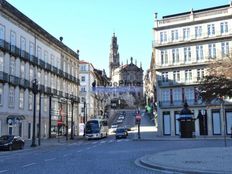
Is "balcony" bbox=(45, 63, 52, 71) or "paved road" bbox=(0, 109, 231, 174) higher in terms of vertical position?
"balcony" bbox=(45, 63, 52, 71)

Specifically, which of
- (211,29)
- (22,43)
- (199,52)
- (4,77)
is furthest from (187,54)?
(4,77)

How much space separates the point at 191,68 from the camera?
68.0m

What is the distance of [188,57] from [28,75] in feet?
87.8

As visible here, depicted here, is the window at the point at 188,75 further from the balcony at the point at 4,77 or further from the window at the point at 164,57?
the balcony at the point at 4,77

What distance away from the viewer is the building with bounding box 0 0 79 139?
51000 millimetres

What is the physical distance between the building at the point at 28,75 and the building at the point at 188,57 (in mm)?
17912

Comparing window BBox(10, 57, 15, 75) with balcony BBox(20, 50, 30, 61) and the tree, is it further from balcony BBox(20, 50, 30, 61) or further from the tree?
the tree

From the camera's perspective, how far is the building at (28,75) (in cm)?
5100

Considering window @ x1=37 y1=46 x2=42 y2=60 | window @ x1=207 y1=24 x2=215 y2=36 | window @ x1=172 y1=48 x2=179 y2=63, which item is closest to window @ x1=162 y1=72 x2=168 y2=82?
window @ x1=172 y1=48 x2=179 y2=63

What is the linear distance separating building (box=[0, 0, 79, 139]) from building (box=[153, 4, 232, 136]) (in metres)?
17.9

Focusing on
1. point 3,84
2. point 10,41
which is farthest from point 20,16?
point 3,84

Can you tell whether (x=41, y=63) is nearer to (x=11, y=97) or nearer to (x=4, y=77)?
(x=11, y=97)

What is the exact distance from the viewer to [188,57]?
68.5 meters

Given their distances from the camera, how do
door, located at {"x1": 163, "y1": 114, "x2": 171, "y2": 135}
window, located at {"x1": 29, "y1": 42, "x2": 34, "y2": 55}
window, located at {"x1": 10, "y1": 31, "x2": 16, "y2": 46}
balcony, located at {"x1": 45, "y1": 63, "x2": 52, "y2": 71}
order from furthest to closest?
1. door, located at {"x1": 163, "y1": 114, "x2": 171, "y2": 135}
2. balcony, located at {"x1": 45, "y1": 63, "x2": 52, "y2": 71}
3. window, located at {"x1": 29, "y1": 42, "x2": 34, "y2": 55}
4. window, located at {"x1": 10, "y1": 31, "x2": 16, "y2": 46}
